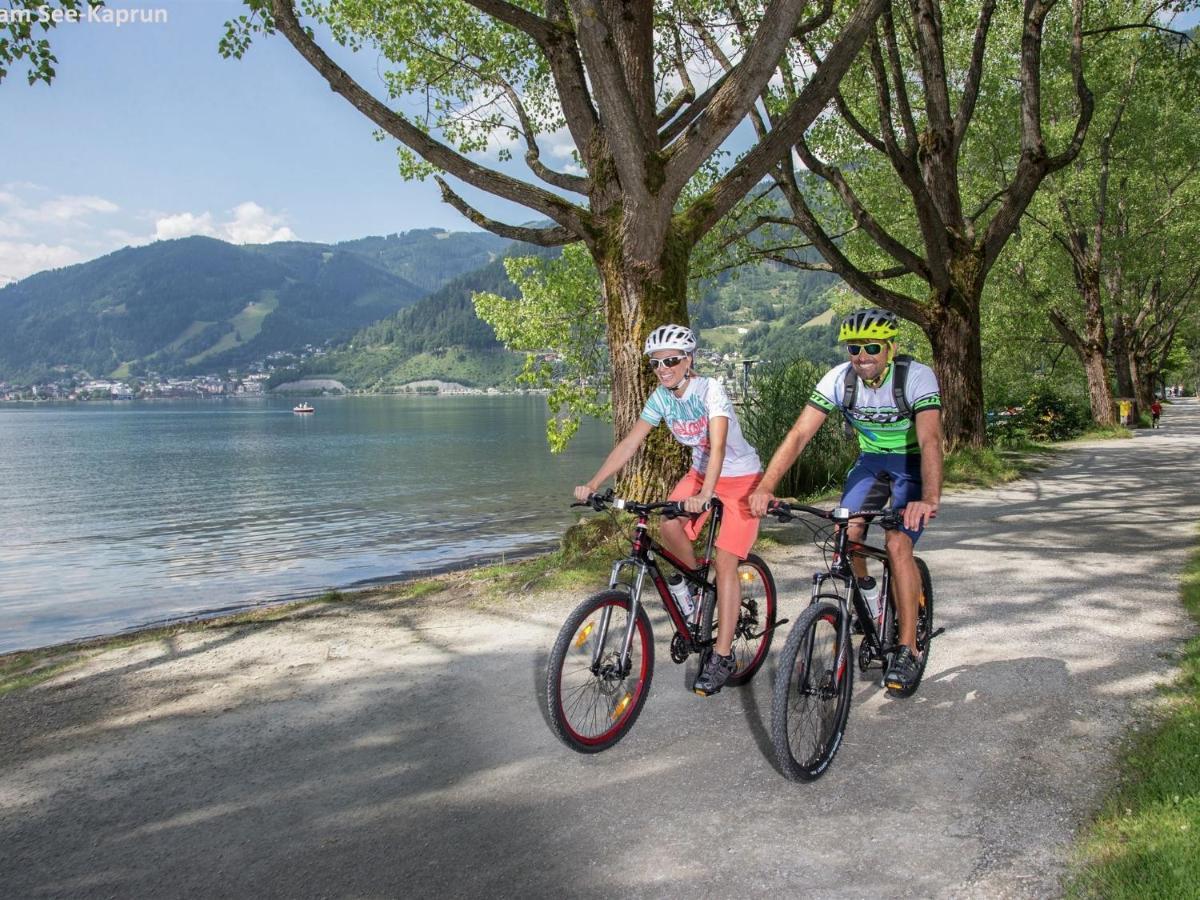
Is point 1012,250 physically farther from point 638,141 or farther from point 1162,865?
point 1162,865

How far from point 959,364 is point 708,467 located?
1380 centimetres

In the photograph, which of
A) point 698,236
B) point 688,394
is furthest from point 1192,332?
point 688,394

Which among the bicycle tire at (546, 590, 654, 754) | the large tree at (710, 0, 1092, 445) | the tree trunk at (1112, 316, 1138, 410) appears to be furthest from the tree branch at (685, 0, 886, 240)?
the tree trunk at (1112, 316, 1138, 410)

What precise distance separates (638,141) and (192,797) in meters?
6.92

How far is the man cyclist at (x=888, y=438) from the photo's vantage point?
15.2 feet

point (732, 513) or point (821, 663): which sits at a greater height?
point (732, 513)

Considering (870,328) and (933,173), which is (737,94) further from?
(933,173)

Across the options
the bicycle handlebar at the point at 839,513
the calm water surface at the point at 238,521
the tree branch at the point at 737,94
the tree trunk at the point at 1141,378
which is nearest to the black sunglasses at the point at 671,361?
the bicycle handlebar at the point at 839,513

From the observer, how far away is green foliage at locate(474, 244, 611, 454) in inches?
715

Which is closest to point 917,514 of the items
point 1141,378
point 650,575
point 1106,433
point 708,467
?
point 708,467

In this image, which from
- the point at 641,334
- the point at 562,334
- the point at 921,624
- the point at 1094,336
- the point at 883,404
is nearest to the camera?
the point at 883,404

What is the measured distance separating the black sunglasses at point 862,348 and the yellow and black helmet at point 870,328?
1.3 inches

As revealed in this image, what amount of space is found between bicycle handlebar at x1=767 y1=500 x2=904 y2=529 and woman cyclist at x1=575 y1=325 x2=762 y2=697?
1.25 ft

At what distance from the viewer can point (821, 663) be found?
434 centimetres
